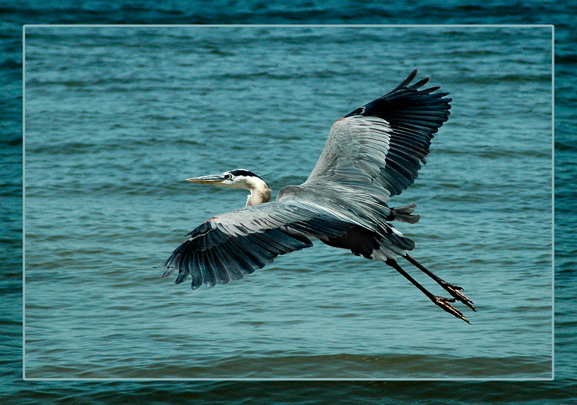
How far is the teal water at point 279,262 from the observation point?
5.15m

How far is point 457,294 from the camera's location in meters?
5.37

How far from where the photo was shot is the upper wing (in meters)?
5.25

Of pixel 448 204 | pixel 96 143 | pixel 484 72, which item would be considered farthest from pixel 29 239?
pixel 484 72

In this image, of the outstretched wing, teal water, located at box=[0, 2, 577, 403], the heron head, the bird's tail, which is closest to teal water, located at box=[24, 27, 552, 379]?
teal water, located at box=[0, 2, 577, 403]

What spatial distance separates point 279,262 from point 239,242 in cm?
130

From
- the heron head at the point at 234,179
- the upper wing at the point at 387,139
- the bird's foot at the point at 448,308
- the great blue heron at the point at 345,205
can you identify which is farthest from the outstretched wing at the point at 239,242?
the bird's foot at the point at 448,308

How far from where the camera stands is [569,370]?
17.2 feet

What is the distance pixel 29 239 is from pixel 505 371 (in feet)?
8.50

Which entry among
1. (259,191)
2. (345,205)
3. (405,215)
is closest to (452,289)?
(405,215)

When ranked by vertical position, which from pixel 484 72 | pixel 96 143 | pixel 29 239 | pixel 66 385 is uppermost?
pixel 484 72

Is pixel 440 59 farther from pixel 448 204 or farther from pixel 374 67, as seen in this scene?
pixel 448 204

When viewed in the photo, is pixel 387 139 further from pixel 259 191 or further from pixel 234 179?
pixel 234 179

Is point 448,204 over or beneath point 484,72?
beneath

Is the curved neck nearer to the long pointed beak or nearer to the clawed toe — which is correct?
the long pointed beak
